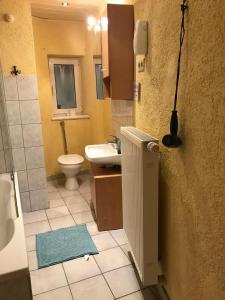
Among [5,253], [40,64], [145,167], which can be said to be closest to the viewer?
[5,253]

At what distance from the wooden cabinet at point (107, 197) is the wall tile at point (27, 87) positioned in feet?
3.49

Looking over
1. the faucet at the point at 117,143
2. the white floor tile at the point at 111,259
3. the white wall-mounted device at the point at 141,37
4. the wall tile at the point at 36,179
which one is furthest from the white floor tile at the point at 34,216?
the white wall-mounted device at the point at 141,37

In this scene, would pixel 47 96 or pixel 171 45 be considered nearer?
pixel 171 45

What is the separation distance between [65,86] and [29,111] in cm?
139

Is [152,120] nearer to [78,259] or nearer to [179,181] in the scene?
[179,181]

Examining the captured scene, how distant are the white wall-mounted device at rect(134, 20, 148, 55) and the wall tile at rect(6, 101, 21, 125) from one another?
1.51m

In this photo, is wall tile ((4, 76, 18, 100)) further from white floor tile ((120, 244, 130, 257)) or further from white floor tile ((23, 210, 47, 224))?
white floor tile ((120, 244, 130, 257))

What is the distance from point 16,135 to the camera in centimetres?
259

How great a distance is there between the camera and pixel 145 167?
1.36m

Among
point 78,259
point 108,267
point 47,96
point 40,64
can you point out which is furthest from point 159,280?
point 40,64

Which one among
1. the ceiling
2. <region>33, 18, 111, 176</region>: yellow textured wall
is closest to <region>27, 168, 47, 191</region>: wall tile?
<region>33, 18, 111, 176</region>: yellow textured wall

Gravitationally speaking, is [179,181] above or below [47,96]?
below

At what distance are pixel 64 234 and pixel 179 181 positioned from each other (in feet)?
4.97

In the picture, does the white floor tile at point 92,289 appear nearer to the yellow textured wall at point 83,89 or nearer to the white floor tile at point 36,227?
the white floor tile at point 36,227
